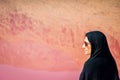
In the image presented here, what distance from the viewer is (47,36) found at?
2639mm

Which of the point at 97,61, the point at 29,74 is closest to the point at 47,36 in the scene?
the point at 29,74

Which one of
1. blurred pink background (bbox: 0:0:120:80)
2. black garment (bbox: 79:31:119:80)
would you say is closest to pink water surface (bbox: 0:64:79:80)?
blurred pink background (bbox: 0:0:120:80)

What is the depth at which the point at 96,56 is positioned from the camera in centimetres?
155

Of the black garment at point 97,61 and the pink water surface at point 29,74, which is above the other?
the black garment at point 97,61

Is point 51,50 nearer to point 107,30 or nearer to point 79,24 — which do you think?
point 79,24

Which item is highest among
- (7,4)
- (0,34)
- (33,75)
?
(7,4)

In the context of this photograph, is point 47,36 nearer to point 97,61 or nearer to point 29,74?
point 29,74

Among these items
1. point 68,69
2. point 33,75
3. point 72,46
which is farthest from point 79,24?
point 33,75

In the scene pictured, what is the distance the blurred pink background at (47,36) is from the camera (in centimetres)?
262

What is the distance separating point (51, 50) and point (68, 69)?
0.81ft

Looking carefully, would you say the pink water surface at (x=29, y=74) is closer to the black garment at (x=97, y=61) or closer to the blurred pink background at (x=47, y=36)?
the blurred pink background at (x=47, y=36)

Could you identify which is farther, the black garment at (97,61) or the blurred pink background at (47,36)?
the blurred pink background at (47,36)

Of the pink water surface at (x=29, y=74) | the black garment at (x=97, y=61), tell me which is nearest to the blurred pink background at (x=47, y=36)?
the pink water surface at (x=29, y=74)

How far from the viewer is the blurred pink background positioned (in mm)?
2623
